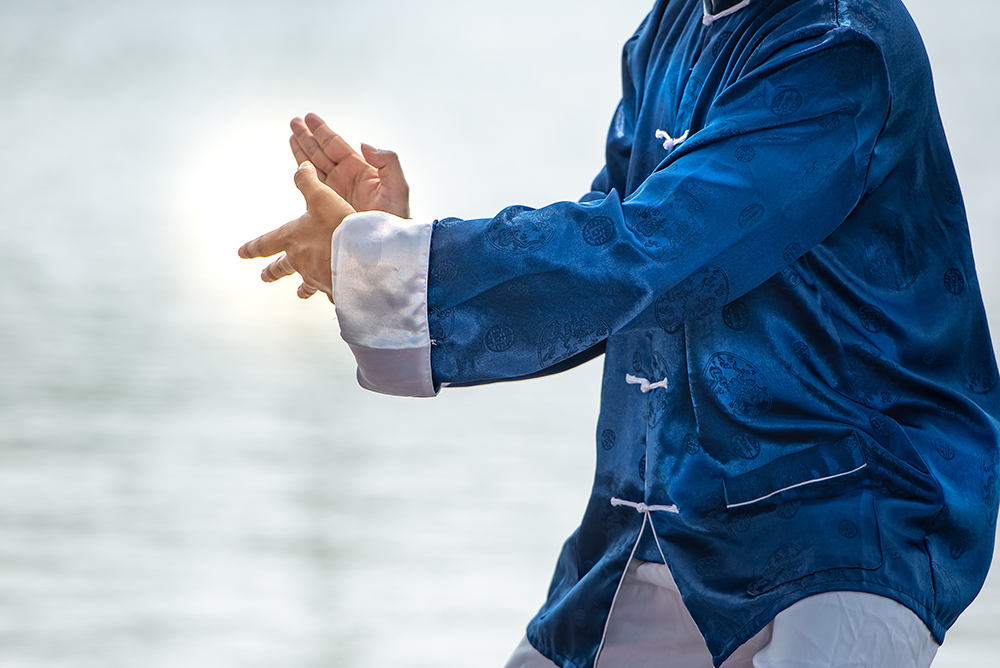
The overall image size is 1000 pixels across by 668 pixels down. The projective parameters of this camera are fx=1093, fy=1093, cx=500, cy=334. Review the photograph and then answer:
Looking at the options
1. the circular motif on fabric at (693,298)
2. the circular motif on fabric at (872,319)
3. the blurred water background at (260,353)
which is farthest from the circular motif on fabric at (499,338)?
the blurred water background at (260,353)

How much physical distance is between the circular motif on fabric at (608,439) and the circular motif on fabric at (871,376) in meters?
0.24

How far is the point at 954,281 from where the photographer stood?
3.28ft

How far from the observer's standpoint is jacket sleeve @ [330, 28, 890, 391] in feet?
2.74

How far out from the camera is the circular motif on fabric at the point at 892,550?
0.91 metres

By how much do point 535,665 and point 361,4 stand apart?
810 centimetres

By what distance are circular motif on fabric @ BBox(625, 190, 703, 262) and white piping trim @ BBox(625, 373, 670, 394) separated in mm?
195

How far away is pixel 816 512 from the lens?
36.5 inches

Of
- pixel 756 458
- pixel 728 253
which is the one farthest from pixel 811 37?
pixel 756 458

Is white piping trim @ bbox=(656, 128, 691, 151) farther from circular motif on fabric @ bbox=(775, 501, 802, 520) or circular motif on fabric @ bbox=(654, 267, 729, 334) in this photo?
circular motif on fabric @ bbox=(775, 501, 802, 520)

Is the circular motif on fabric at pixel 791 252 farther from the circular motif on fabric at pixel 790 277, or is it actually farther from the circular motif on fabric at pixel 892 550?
the circular motif on fabric at pixel 892 550

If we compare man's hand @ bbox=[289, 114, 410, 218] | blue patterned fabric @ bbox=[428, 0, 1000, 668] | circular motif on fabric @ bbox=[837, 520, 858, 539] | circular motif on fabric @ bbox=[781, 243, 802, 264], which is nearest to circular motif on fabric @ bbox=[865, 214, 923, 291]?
blue patterned fabric @ bbox=[428, 0, 1000, 668]

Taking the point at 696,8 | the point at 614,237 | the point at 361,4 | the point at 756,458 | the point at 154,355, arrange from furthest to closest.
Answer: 1. the point at 361,4
2. the point at 154,355
3. the point at 696,8
4. the point at 756,458
5. the point at 614,237

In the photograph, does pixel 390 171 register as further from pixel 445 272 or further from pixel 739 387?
pixel 739 387

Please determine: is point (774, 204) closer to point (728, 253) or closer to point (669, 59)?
point (728, 253)
